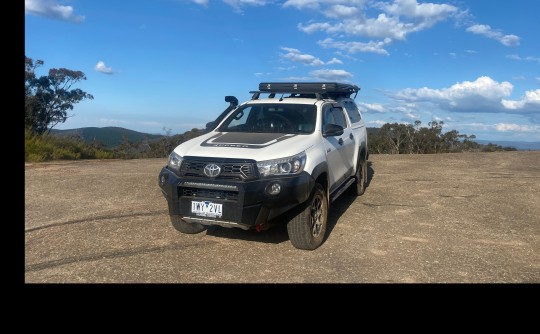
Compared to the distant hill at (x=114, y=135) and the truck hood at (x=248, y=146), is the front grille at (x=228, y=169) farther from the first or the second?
the distant hill at (x=114, y=135)

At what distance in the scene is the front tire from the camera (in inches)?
199

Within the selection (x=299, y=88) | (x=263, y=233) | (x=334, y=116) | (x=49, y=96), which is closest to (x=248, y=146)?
(x=263, y=233)

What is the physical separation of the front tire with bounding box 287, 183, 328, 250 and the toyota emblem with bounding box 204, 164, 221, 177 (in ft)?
3.44

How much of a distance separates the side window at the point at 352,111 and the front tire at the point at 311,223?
3.08m

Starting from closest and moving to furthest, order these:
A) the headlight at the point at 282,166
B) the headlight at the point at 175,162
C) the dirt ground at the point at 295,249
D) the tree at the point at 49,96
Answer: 1. the dirt ground at the point at 295,249
2. the headlight at the point at 282,166
3. the headlight at the point at 175,162
4. the tree at the point at 49,96

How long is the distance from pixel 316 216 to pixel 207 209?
141 cm

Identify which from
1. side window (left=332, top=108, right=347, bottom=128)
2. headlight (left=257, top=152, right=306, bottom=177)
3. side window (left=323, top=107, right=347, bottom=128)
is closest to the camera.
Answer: headlight (left=257, top=152, right=306, bottom=177)

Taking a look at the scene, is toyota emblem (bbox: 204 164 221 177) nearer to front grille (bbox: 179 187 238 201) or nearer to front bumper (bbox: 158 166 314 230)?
front bumper (bbox: 158 166 314 230)

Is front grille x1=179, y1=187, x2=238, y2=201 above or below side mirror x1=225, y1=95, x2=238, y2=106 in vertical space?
below

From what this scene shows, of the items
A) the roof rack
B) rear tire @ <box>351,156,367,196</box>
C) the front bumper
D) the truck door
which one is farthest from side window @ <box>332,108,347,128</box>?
the front bumper

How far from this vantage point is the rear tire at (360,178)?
816 centimetres

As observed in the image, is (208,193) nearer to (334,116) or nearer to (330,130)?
(330,130)

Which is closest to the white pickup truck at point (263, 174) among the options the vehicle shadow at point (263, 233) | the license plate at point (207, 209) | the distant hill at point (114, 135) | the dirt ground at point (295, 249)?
the license plate at point (207, 209)
